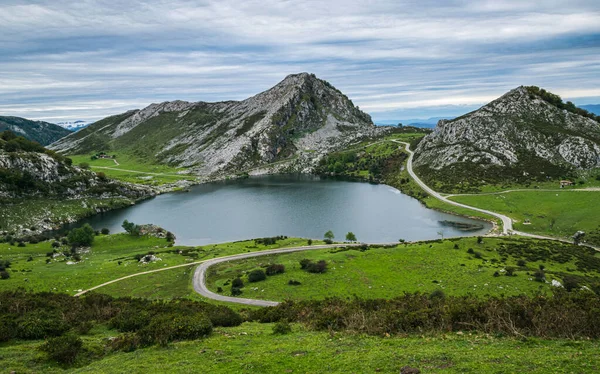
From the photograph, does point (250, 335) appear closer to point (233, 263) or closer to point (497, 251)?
point (233, 263)

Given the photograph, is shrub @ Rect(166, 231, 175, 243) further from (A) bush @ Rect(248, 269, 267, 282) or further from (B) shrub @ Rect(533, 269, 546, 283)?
(B) shrub @ Rect(533, 269, 546, 283)

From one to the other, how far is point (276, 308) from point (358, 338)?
14290 mm

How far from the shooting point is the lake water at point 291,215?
10694 centimetres

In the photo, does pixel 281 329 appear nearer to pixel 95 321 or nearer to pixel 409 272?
pixel 95 321

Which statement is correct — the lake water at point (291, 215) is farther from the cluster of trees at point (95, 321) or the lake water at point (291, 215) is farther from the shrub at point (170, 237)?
the cluster of trees at point (95, 321)

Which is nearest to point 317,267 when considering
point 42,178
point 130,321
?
point 130,321

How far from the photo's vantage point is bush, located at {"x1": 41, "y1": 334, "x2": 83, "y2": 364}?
2252cm

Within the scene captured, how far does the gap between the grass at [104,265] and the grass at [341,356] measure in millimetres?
30499

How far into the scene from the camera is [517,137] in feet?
563

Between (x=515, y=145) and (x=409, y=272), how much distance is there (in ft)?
476

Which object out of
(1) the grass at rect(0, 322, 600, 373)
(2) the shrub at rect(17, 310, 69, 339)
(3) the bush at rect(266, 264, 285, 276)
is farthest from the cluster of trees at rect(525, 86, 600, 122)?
(2) the shrub at rect(17, 310, 69, 339)

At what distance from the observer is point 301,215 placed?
414 ft

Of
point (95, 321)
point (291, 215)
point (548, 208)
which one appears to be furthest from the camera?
point (291, 215)

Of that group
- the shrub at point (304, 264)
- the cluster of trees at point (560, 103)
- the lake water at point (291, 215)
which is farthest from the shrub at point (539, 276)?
the cluster of trees at point (560, 103)
